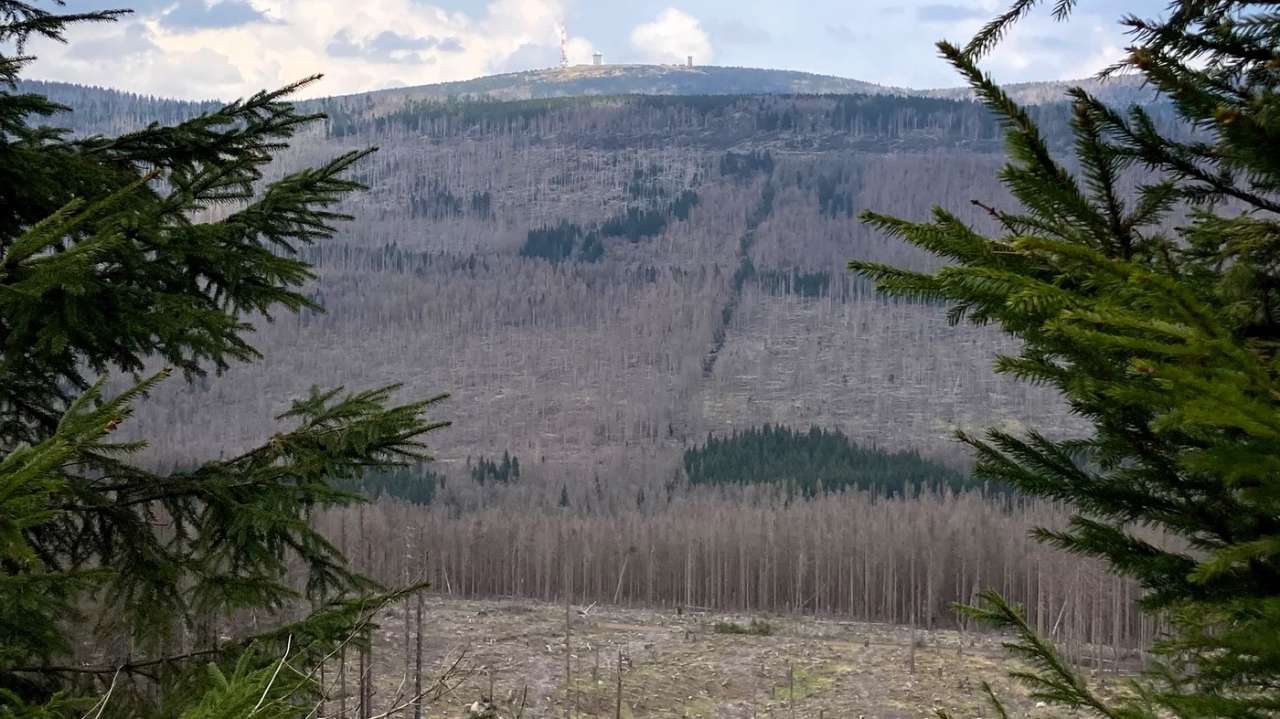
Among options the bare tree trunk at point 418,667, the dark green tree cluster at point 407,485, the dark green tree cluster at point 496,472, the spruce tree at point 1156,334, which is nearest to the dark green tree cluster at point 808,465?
the dark green tree cluster at point 496,472

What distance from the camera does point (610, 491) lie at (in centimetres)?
13662

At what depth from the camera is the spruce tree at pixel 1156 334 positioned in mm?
2420

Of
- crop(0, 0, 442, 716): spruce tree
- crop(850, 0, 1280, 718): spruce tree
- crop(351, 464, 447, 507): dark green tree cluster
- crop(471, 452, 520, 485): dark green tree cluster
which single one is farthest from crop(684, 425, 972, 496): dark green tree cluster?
crop(850, 0, 1280, 718): spruce tree

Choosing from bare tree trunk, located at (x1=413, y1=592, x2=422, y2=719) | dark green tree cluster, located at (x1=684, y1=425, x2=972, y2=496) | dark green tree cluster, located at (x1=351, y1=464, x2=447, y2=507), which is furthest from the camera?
dark green tree cluster, located at (x1=684, y1=425, x2=972, y2=496)

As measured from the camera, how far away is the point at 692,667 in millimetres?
51250

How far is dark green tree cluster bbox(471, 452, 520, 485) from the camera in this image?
148125 millimetres

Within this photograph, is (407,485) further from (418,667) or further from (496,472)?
(418,667)

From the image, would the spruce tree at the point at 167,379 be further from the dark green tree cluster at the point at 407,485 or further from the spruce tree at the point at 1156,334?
the dark green tree cluster at the point at 407,485

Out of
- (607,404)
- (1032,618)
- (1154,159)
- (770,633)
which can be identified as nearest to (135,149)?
(1154,159)

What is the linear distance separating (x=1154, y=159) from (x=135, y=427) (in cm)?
20732

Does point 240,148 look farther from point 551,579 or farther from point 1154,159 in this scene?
point 551,579

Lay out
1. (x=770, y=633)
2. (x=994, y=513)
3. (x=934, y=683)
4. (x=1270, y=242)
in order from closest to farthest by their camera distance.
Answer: (x=1270, y=242)
(x=934, y=683)
(x=770, y=633)
(x=994, y=513)

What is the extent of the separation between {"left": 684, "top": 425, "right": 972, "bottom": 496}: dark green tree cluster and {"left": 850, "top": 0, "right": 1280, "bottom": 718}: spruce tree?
360 feet

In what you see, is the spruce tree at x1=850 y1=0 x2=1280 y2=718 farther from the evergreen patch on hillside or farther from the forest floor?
the evergreen patch on hillside
